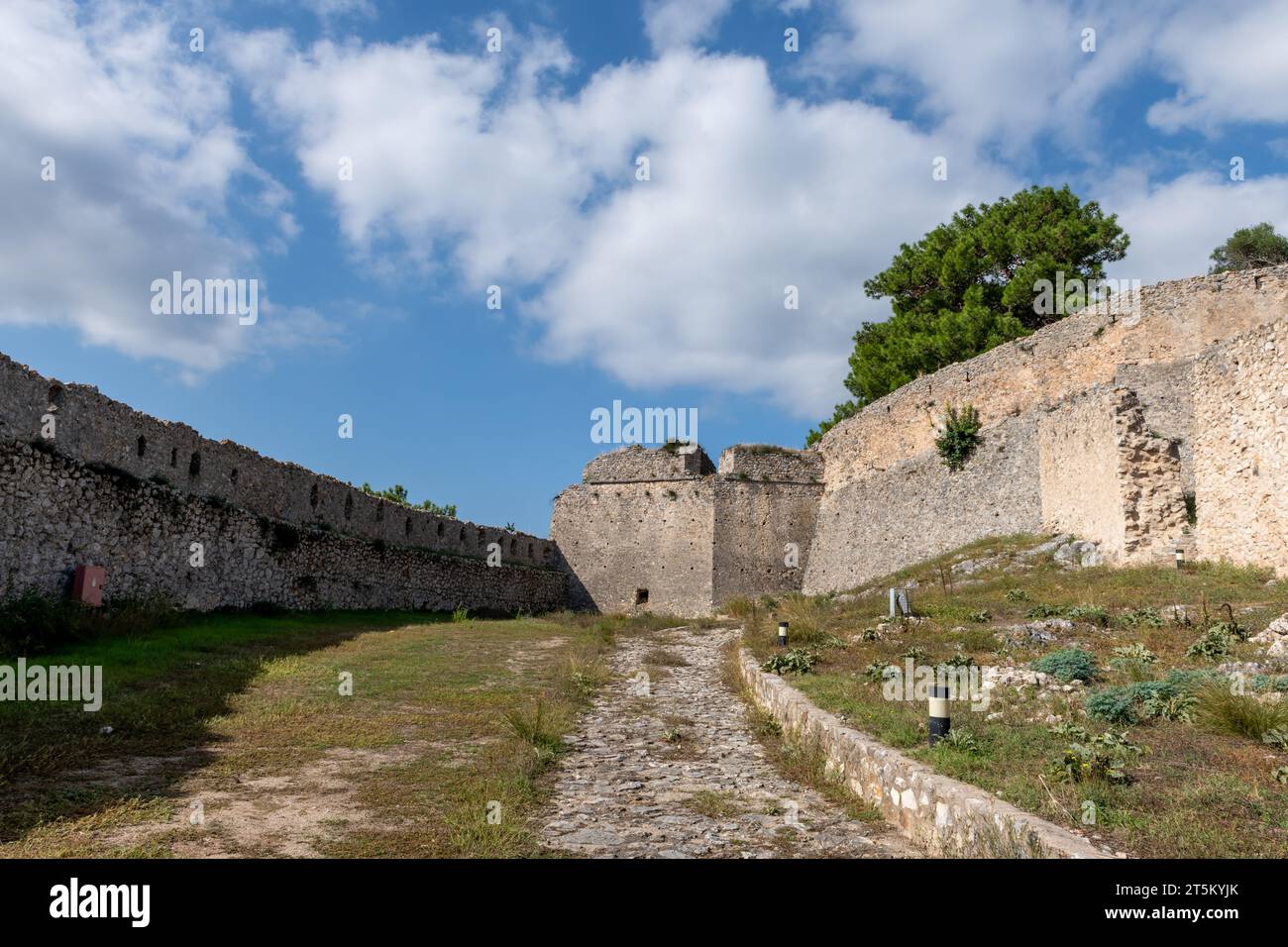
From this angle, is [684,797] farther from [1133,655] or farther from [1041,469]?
[1041,469]

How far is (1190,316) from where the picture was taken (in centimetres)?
1839

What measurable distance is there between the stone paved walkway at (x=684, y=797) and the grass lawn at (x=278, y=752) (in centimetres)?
34

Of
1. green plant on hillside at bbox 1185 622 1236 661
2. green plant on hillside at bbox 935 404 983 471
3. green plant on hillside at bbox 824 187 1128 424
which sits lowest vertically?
green plant on hillside at bbox 1185 622 1236 661

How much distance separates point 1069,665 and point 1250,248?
42.5m

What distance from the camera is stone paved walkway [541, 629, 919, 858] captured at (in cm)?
491

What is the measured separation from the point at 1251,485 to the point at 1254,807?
9.73 meters

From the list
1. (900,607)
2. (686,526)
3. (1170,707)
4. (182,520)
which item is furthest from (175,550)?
(686,526)

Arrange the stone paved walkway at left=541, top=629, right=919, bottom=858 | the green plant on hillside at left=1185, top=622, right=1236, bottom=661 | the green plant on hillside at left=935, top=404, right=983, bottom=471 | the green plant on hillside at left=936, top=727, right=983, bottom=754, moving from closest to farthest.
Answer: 1. the stone paved walkway at left=541, top=629, right=919, bottom=858
2. the green plant on hillside at left=936, top=727, right=983, bottom=754
3. the green plant on hillside at left=1185, top=622, right=1236, bottom=661
4. the green plant on hillside at left=935, top=404, right=983, bottom=471

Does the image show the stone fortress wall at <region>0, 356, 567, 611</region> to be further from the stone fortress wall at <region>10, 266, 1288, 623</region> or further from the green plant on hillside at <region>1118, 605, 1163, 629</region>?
the green plant on hillside at <region>1118, 605, 1163, 629</region>

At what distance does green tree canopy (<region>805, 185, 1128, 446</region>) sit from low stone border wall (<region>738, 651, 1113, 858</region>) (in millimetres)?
26592

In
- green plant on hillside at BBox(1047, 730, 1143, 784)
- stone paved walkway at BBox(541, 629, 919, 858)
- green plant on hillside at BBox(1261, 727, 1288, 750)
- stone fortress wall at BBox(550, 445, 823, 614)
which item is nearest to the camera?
green plant on hillside at BBox(1047, 730, 1143, 784)

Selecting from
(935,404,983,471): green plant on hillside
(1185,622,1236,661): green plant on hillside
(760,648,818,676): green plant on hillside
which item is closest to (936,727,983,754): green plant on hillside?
(1185,622,1236,661): green plant on hillside

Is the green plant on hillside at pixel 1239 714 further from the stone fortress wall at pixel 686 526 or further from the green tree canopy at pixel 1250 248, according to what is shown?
the green tree canopy at pixel 1250 248
